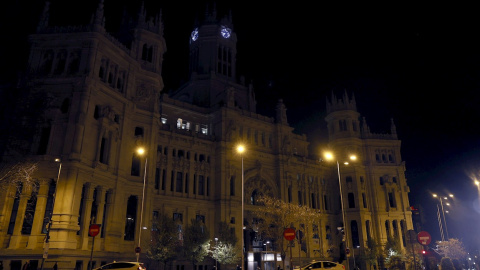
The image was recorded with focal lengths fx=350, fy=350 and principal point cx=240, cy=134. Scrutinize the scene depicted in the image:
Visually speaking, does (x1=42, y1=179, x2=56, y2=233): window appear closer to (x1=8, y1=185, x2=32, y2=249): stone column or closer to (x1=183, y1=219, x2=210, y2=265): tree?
(x1=8, y1=185, x2=32, y2=249): stone column

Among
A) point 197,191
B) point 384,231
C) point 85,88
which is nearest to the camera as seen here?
point 85,88

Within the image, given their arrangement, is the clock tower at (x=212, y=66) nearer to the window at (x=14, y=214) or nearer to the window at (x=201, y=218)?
the window at (x=201, y=218)

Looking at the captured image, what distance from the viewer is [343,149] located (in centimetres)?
7950

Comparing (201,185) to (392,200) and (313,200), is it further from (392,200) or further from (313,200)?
(392,200)

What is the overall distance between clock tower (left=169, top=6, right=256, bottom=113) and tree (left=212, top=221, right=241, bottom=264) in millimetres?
28950

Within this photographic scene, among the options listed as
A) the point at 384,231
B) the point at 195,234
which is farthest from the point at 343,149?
the point at 195,234

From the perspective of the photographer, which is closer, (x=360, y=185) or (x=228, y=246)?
(x=228, y=246)

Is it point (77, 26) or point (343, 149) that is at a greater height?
point (77, 26)

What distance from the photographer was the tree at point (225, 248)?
50594mm

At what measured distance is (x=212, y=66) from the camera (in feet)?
251

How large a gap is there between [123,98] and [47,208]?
1699 centimetres

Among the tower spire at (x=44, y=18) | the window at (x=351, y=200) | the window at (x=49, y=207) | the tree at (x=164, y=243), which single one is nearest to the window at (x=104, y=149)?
the window at (x=49, y=207)

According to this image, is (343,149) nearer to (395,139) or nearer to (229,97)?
(395,139)

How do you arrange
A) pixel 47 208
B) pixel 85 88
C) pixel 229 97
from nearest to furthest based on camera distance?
pixel 47 208 → pixel 85 88 → pixel 229 97
